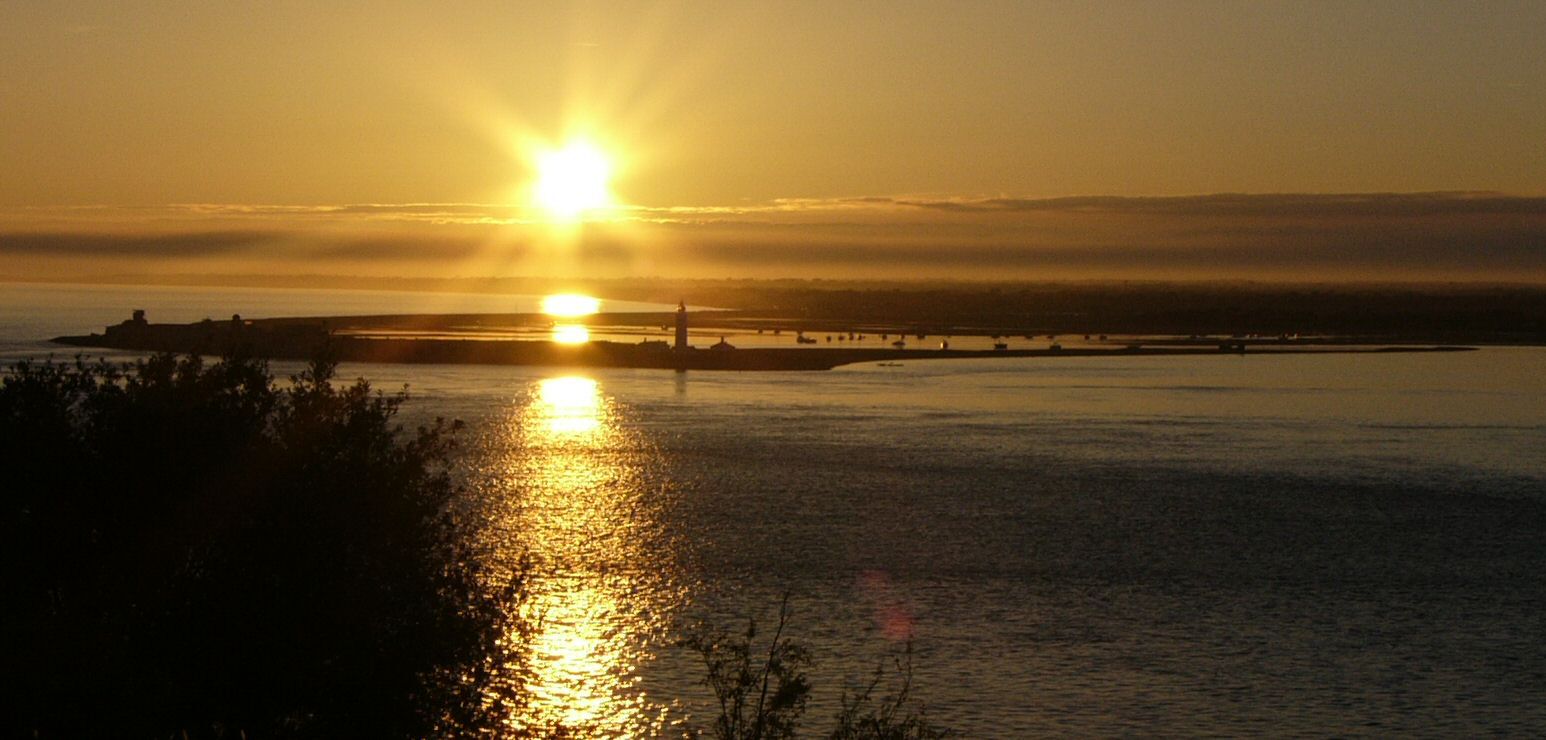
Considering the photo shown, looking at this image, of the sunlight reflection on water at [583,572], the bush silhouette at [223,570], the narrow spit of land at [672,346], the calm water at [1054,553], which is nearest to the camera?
the bush silhouette at [223,570]

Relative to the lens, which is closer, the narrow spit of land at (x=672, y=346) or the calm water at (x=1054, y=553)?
the calm water at (x=1054, y=553)

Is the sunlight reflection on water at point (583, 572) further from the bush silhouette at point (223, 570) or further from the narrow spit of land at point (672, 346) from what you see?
the narrow spit of land at point (672, 346)

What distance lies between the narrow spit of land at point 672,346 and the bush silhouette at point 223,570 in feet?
176

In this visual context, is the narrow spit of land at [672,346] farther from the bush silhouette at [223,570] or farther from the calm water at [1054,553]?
the bush silhouette at [223,570]

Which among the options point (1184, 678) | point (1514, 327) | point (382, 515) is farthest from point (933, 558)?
point (1514, 327)

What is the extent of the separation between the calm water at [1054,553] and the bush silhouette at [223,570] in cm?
255

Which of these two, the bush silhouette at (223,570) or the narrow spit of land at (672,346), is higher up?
the narrow spit of land at (672,346)

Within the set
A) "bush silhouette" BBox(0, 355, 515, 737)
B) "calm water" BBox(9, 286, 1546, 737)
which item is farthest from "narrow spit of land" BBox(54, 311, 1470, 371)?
"bush silhouette" BBox(0, 355, 515, 737)

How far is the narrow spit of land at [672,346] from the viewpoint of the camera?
79688mm

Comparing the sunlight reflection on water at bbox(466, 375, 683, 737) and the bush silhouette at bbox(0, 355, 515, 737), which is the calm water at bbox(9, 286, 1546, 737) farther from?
the bush silhouette at bbox(0, 355, 515, 737)

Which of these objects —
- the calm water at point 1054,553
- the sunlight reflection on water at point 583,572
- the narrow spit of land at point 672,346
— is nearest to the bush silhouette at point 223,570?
the sunlight reflection on water at point 583,572

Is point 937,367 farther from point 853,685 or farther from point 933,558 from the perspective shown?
point 853,685

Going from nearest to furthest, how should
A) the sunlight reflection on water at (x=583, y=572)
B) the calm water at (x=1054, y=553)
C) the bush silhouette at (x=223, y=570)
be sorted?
the bush silhouette at (x=223, y=570)
the sunlight reflection on water at (x=583, y=572)
the calm water at (x=1054, y=553)

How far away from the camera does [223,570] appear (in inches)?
527
